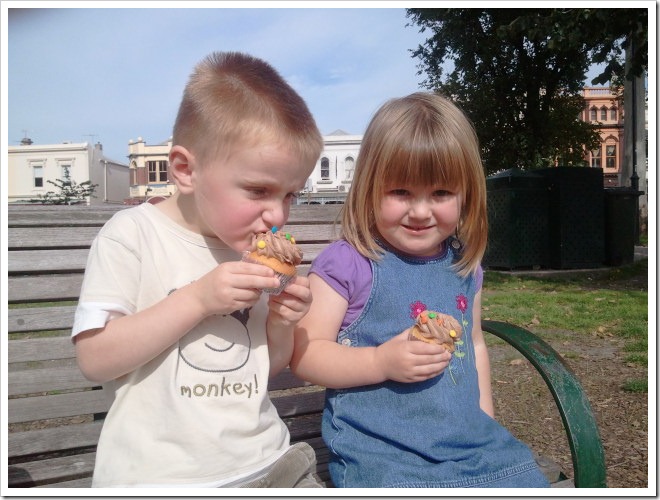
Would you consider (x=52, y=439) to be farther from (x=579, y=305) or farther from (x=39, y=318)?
(x=579, y=305)

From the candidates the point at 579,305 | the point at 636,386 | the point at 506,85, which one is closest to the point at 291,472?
the point at 636,386

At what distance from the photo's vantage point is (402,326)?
1.85 meters

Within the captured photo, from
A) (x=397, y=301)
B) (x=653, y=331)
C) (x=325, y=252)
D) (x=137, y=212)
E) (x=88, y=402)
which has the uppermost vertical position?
(x=137, y=212)

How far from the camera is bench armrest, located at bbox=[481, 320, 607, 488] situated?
1678mm

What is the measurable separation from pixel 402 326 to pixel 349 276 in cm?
22

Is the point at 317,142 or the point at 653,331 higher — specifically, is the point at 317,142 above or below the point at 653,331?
above

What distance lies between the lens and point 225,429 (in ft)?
5.15

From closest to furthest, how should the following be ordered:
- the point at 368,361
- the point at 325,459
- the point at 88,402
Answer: the point at 368,361, the point at 88,402, the point at 325,459

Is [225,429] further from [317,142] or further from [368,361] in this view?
[317,142]

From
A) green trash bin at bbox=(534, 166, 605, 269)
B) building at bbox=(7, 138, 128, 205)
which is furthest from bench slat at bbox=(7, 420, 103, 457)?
building at bbox=(7, 138, 128, 205)

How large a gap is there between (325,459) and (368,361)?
2.11 feet

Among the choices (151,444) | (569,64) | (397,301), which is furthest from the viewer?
(569,64)

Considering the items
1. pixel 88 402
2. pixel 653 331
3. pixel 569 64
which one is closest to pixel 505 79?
pixel 569 64

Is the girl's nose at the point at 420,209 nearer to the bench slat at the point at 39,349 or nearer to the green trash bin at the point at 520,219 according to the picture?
the bench slat at the point at 39,349
